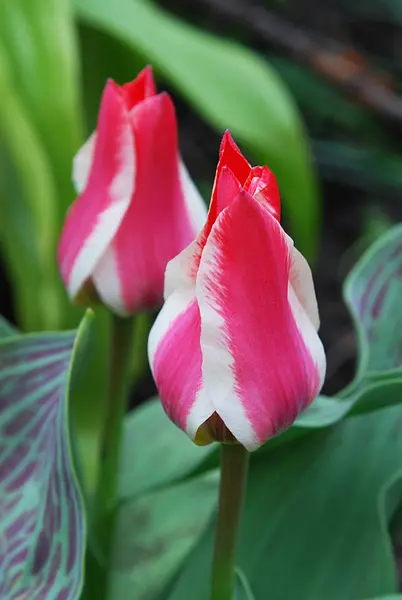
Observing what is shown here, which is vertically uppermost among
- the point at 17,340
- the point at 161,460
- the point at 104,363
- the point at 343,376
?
the point at 17,340

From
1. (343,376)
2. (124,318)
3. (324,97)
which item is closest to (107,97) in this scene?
(124,318)

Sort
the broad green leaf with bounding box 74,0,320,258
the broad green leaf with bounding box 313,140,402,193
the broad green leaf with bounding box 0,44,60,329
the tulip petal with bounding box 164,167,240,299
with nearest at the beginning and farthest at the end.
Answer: the tulip petal with bounding box 164,167,240,299 → the broad green leaf with bounding box 0,44,60,329 → the broad green leaf with bounding box 74,0,320,258 → the broad green leaf with bounding box 313,140,402,193

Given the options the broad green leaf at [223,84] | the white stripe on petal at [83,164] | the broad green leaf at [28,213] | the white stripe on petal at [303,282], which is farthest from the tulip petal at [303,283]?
the broad green leaf at [223,84]

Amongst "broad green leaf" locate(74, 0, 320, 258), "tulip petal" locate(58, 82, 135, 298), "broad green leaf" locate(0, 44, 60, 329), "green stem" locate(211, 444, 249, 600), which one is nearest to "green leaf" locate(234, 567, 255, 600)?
"green stem" locate(211, 444, 249, 600)

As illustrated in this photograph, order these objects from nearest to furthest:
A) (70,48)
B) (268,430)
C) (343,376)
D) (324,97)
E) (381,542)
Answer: (268,430) → (381,542) → (70,48) → (343,376) → (324,97)

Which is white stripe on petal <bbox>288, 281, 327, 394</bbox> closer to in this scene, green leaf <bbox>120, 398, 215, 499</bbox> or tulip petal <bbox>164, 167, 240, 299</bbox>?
tulip petal <bbox>164, 167, 240, 299</bbox>

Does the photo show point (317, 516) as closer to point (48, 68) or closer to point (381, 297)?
point (381, 297)

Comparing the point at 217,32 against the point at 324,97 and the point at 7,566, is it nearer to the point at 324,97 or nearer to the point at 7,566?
the point at 324,97
